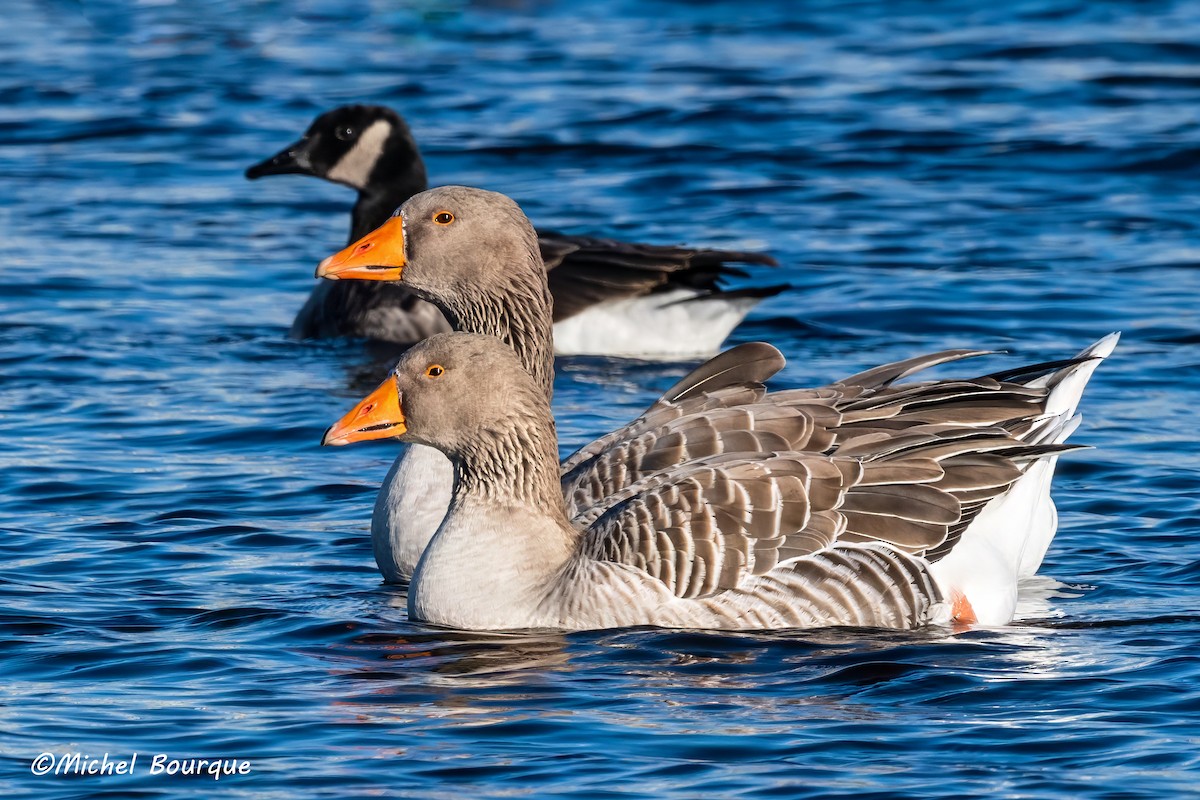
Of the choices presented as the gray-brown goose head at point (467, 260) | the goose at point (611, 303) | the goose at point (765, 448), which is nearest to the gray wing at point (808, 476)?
the goose at point (765, 448)

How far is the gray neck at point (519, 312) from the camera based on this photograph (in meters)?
9.88

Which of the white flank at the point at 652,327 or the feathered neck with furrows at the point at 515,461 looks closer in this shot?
the feathered neck with furrows at the point at 515,461

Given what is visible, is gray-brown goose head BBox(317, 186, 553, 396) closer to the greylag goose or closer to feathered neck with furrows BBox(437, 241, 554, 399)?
feathered neck with furrows BBox(437, 241, 554, 399)

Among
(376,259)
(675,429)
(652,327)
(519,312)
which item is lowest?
(652,327)

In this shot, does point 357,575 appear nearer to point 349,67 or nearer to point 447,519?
point 447,519

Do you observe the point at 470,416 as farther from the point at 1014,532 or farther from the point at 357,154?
the point at 357,154

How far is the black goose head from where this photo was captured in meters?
15.9

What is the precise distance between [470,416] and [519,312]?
145 cm

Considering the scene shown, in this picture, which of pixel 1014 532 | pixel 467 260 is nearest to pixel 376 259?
pixel 467 260

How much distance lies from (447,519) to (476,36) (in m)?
20.1

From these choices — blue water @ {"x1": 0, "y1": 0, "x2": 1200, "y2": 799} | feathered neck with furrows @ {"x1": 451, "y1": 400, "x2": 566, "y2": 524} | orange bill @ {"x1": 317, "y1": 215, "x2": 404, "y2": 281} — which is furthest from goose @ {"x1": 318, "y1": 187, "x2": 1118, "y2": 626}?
blue water @ {"x1": 0, "y1": 0, "x2": 1200, "y2": 799}

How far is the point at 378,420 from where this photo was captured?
8570mm

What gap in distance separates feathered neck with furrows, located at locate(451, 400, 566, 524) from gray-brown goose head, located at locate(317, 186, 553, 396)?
4.31 ft

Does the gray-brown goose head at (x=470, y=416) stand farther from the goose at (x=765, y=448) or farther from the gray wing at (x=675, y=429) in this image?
the gray wing at (x=675, y=429)
